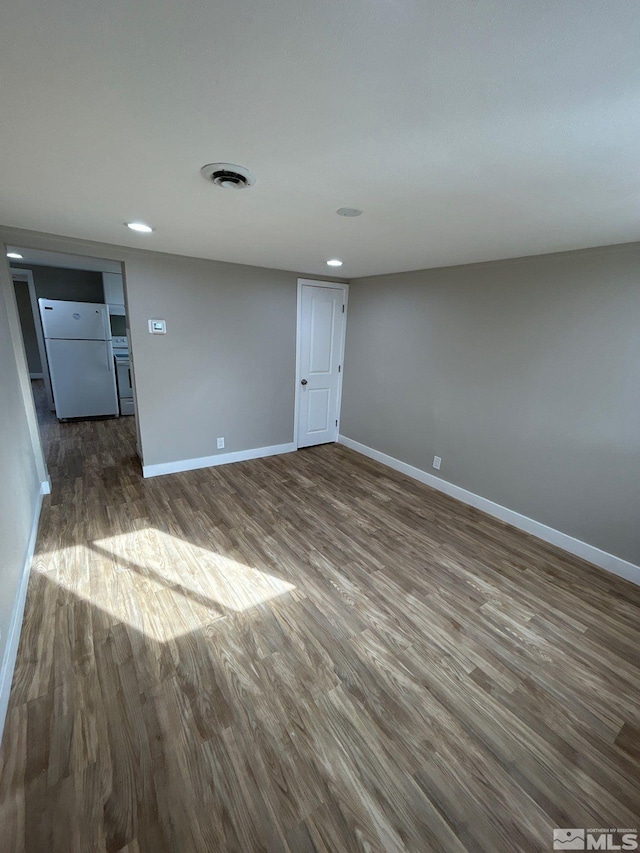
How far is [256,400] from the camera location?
4.06 m

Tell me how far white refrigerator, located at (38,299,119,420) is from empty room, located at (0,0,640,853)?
2.22m

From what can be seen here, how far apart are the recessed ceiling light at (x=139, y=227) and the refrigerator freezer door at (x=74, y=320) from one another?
3.49 m

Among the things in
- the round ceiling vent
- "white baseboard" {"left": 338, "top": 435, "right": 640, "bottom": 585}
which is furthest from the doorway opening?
the round ceiling vent

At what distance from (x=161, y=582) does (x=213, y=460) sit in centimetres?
191

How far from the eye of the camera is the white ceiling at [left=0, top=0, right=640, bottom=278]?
2.35 feet

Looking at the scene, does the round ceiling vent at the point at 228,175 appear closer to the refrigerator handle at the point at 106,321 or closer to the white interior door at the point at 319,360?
the white interior door at the point at 319,360

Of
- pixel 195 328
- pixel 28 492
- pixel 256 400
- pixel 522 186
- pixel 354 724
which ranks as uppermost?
pixel 522 186

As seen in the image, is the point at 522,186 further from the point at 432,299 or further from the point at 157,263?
the point at 157,263

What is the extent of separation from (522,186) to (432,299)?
2.06 metres

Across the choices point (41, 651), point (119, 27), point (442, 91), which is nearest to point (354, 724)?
point (41, 651)

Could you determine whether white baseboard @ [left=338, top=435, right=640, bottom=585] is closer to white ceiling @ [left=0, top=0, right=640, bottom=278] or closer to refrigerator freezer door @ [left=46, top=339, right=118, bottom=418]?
white ceiling @ [left=0, top=0, right=640, bottom=278]

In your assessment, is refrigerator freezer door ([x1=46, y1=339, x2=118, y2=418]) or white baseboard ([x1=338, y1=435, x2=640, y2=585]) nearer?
white baseboard ([x1=338, y1=435, x2=640, y2=585])

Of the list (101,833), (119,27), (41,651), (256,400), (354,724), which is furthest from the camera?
(256,400)

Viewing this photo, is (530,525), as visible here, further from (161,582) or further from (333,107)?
(333,107)
